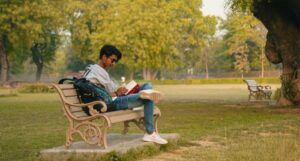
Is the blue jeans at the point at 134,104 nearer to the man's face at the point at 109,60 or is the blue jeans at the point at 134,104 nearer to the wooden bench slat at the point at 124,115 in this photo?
the wooden bench slat at the point at 124,115

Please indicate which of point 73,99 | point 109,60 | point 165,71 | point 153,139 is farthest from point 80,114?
point 165,71

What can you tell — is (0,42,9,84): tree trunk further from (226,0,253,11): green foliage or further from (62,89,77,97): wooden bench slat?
(62,89,77,97): wooden bench slat

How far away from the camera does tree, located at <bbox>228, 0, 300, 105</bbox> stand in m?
18.1

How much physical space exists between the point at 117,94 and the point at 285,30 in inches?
463

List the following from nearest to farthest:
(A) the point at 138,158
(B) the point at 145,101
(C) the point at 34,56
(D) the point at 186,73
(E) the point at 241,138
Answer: (A) the point at 138,158 < (B) the point at 145,101 < (E) the point at 241,138 < (C) the point at 34,56 < (D) the point at 186,73

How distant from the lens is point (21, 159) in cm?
800

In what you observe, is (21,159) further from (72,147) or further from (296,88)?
(296,88)

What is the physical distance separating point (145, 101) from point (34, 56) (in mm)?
73133

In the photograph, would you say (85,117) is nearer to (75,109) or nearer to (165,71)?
(75,109)

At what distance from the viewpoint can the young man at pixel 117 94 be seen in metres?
7.87

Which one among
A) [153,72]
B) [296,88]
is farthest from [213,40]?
[296,88]

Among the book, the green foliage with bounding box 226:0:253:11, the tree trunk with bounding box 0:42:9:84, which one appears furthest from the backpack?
the tree trunk with bounding box 0:42:9:84

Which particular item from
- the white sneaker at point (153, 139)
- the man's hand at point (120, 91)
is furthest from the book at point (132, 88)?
the white sneaker at point (153, 139)

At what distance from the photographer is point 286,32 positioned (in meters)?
18.4
